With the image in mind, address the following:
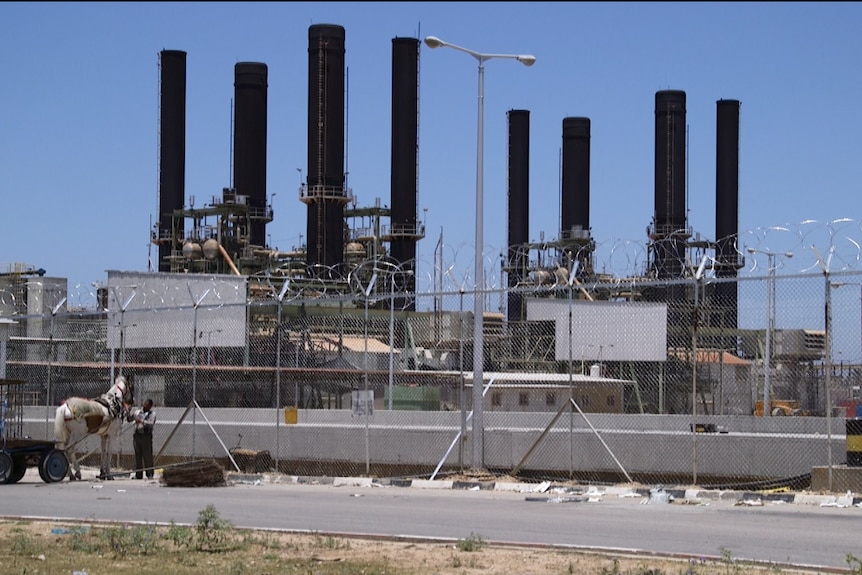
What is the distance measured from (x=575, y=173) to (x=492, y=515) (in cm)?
5921

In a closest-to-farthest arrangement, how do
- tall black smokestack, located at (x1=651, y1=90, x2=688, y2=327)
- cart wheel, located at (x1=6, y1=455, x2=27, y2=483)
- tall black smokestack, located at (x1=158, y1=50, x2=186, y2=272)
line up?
cart wheel, located at (x1=6, y1=455, x2=27, y2=483)
tall black smokestack, located at (x1=158, y1=50, x2=186, y2=272)
tall black smokestack, located at (x1=651, y1=90, x2=688, y2=327)

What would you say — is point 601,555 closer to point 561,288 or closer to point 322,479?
point 561,288

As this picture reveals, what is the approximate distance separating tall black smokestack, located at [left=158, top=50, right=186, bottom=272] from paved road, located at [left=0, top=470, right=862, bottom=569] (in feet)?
161

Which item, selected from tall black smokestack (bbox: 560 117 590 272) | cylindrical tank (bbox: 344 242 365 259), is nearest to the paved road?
Answer: cylindrical tank (bbox: 344 242 365 259)

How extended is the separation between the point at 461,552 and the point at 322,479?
9.99 m

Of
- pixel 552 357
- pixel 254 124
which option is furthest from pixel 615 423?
pixel 254 124

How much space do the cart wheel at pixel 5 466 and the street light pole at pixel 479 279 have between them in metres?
7.99

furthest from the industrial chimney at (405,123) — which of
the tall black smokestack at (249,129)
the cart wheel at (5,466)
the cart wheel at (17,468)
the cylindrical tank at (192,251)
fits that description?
the cart wheel at (5,466)

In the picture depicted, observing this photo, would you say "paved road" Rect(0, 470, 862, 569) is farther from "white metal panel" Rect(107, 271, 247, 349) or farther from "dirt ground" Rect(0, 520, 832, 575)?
"white metal panel" Rect(107, 271, 247, 349)

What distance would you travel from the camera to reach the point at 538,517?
16016mm

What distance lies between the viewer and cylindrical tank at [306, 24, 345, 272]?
209 feet

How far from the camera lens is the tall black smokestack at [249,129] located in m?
66.6

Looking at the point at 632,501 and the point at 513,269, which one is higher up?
the point at 513,269

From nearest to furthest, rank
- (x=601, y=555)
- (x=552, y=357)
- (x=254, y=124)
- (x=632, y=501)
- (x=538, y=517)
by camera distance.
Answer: (x=601, y=555)
(x=538, y=517)
(x=632, y=501)
(x=552, y=357)
(x=254, y=124)
